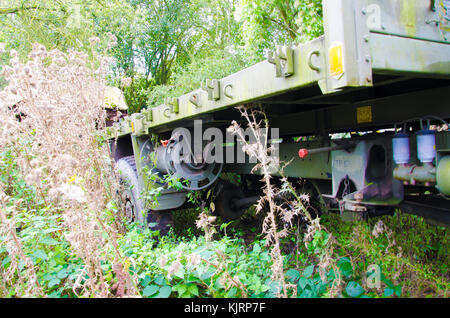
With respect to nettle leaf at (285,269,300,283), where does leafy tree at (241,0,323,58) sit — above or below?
above

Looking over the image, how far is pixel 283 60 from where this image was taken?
181cm

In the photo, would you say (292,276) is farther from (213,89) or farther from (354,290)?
(213,89)

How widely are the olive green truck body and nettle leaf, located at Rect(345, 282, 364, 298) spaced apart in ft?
1.48

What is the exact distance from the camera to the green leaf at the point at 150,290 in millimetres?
2109

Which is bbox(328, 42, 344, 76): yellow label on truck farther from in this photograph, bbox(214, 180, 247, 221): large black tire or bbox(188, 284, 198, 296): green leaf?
bbox(214, 180, 247, 221): large black tire

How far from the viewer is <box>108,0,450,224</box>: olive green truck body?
5.02 ft

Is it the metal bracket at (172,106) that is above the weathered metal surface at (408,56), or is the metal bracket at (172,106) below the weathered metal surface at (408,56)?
above

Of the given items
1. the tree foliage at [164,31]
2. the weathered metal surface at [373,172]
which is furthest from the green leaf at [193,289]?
the tree foliage at [164,31]

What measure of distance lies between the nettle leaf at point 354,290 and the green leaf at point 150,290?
3.49 ft

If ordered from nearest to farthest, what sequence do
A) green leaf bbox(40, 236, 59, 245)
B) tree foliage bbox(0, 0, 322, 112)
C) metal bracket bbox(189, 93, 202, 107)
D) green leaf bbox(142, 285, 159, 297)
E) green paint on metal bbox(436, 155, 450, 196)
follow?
green paint on metal bbox(436, 155, 450, 196), green leaf bbox(142, 285, 159, 297), green leaf bbox(40, 236, 59, 245), metal bracket bbox(189, 93, 202, 107), tree foliage bbox(0, 0, 322, 112)

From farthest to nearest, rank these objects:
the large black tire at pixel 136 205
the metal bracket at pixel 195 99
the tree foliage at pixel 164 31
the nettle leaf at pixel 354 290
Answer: the tree foliage at pixel 164 31
the large black tire at pixel 136 205
the metal bracket at pixel 195 99
the nettle leaf at pixel 354 290

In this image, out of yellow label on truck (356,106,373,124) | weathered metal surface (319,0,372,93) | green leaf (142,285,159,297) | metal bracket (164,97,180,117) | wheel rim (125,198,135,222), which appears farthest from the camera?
wheel rim (125,198,135,222)

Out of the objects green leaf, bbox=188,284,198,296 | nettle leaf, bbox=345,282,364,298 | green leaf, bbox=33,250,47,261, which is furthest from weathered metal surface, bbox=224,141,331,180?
green leaf, bbox=33,250,47,261

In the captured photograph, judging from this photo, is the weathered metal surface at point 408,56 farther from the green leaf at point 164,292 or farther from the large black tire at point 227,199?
the large black tire at point 227,199
